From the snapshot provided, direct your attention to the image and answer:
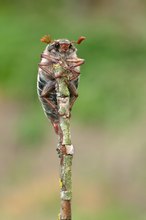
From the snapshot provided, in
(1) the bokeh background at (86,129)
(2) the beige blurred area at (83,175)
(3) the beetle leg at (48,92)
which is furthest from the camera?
(1) the bokeh background at (86,129)

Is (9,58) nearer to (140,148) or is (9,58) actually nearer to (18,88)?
(18,88)

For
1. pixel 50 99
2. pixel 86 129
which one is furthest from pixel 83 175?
pixel 50 99

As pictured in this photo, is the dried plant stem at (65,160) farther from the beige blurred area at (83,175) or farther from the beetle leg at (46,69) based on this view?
the beige blurred area at (83,175)

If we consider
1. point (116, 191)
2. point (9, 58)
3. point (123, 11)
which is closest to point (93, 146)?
point (116, 191)

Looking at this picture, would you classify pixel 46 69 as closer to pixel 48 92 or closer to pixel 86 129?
pixel 48 92

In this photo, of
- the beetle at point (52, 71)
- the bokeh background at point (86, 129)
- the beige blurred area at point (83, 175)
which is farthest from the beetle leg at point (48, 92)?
the beige blurred area at point (83, 175)
